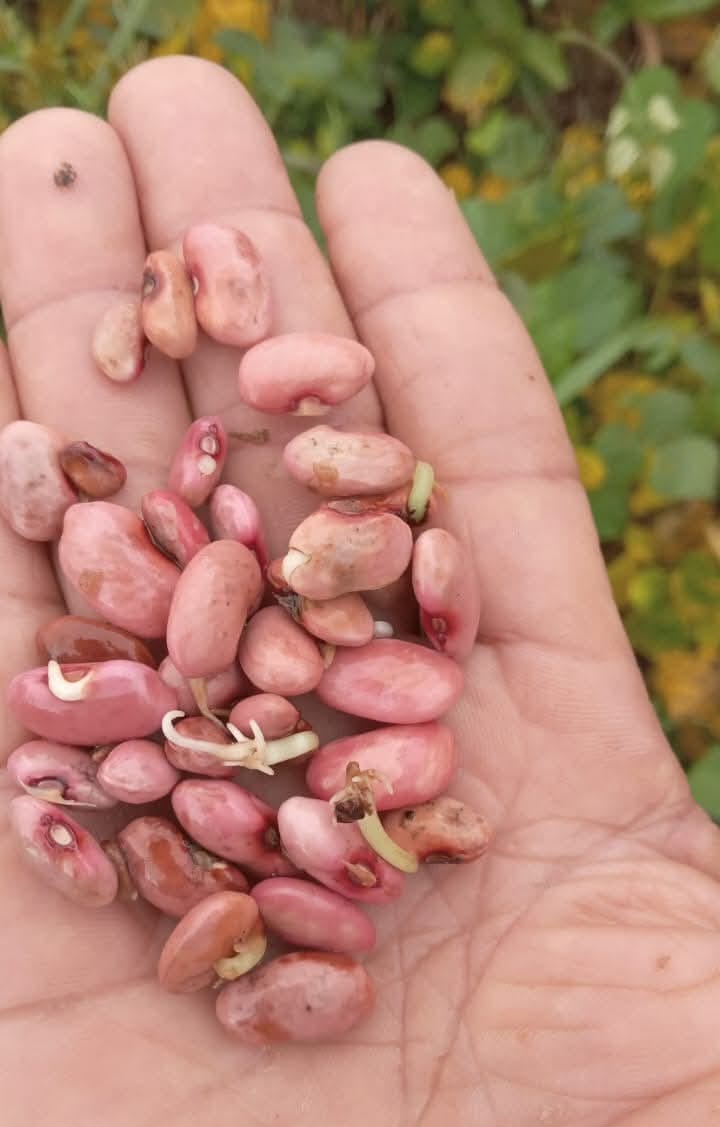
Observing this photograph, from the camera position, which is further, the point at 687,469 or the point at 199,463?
the point at 687,469

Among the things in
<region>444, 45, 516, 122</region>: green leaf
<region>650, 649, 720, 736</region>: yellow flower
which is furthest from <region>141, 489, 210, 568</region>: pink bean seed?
<region>444, 45, 516, 122</region>: green leaf

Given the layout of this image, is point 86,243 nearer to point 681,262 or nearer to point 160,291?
point 160,291

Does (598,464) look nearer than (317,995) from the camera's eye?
No

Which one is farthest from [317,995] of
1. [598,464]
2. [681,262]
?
[681,262]

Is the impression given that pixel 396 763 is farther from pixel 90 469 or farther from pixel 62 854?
pixel 90 469

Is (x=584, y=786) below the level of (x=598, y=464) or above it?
below

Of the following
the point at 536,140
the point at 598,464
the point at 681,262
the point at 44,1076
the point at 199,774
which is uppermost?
the point at 536,140

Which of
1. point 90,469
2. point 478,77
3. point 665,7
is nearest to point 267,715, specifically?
point 90,469

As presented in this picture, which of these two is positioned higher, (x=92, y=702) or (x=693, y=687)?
(x=92, y=702)
